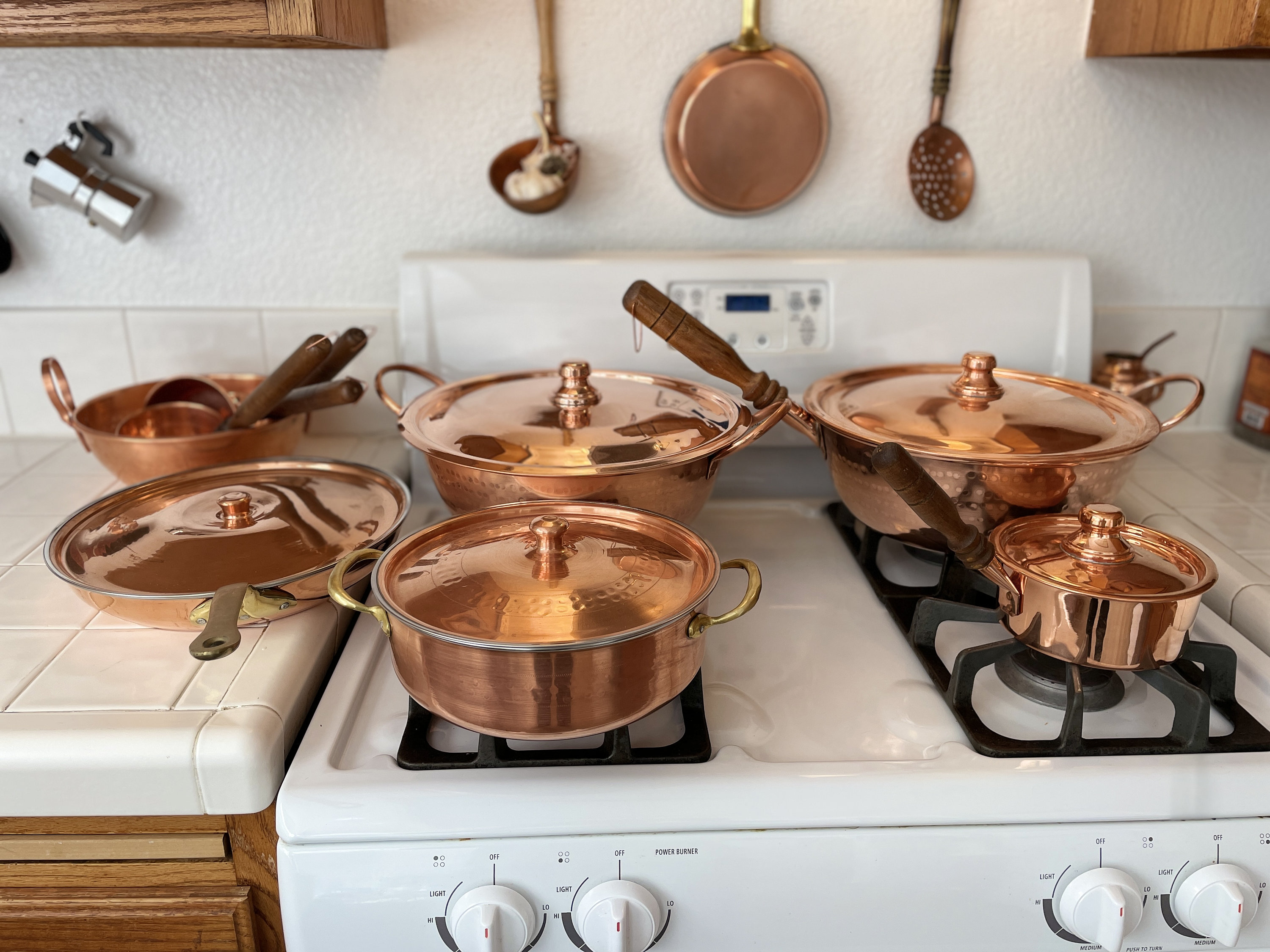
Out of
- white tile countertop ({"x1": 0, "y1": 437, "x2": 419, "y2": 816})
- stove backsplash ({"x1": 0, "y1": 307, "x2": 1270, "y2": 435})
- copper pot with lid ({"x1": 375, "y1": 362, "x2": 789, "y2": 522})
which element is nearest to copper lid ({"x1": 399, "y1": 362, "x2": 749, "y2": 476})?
copper pot with lid ({"x1": 375, "y1": 362, "x2": 789, "y2": 522})

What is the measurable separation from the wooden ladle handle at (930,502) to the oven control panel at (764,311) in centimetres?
48

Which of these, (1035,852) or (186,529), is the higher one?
(186,529)

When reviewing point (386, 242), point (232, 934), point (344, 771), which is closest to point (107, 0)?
point (386, 242)

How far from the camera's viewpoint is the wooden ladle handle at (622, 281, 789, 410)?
0.89m

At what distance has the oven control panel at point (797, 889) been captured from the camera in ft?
2.21

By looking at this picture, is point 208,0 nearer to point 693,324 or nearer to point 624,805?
point 693,324

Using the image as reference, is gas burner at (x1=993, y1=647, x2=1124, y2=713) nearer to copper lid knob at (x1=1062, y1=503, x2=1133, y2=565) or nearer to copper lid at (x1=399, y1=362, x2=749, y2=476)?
copper lid knob at (x1=1062, y1=503, x2=1133, y2=565)

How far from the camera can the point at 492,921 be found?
25.9 inches

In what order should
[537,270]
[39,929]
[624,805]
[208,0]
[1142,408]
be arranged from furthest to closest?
A: [537,270] < [1142,408] < [208,0] < [39,929] < [624,805]

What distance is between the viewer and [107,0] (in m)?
0.90

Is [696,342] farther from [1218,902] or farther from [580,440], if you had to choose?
[1218,902]

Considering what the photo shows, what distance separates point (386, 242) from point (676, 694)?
83 cm

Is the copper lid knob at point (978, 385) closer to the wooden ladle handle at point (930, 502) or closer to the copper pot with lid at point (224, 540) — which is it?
the wooden ladle handle at point (930, 502)

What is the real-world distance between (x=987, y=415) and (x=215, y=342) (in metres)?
1.02
